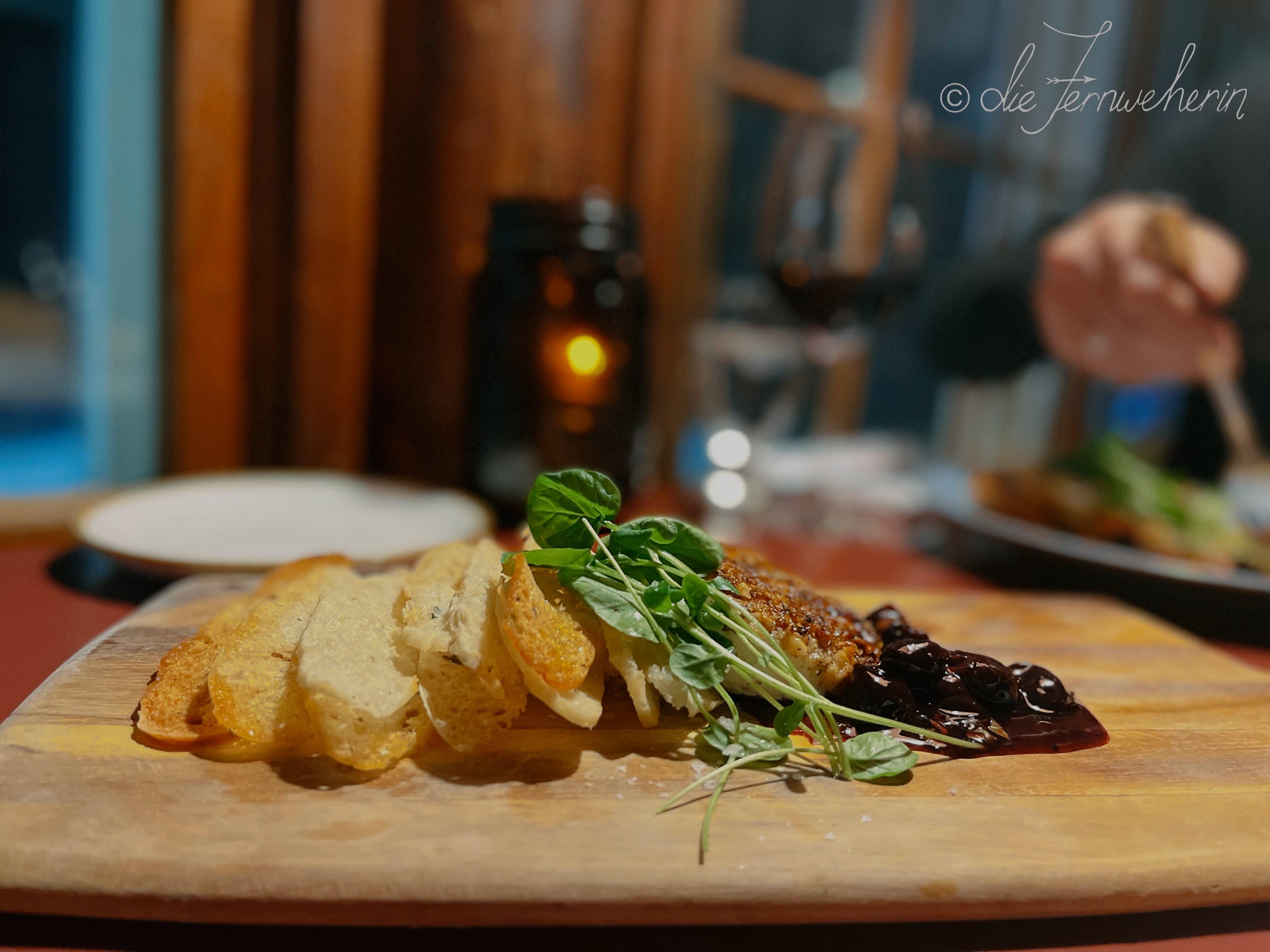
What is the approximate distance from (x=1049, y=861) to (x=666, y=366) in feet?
7.46

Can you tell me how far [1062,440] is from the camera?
16.8 ft

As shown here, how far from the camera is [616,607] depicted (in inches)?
41.0

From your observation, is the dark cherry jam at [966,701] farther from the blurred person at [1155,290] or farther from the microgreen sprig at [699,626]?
the blurred person at [1155,290]

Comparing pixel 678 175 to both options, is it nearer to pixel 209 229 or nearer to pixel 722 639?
pixel 209 229

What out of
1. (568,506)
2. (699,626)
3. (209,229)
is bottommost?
(699,626)

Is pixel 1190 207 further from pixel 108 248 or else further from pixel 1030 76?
pixel 108 248

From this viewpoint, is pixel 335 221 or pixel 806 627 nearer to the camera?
pixel 806 627

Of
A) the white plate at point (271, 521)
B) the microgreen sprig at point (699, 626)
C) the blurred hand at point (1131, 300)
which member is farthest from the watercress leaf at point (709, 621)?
the blurred hand at point (1131, 300)

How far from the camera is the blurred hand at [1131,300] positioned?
7.72ft

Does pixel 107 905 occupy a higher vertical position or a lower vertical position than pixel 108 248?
lower

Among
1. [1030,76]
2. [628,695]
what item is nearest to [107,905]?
[628,695]

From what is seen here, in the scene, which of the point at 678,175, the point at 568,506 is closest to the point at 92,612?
the point at 568,506

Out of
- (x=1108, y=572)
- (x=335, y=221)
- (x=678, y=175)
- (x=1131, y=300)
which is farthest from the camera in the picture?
(x=678, y=175)

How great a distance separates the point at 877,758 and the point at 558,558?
1.38 ft
